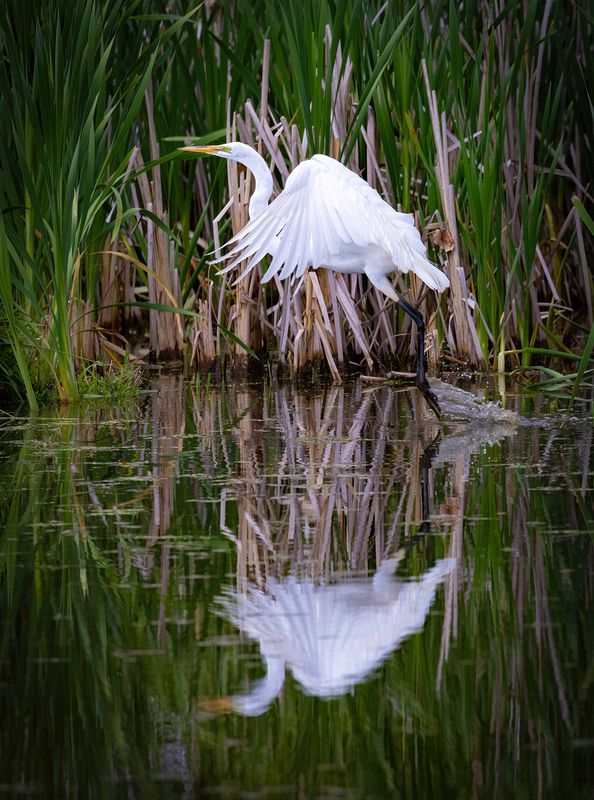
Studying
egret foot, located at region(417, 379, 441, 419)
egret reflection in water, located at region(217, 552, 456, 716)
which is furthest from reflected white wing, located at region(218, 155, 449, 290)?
egret reflection in water, located at region(217, 552, 456, 716)

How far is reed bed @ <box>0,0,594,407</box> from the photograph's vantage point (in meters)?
4.75

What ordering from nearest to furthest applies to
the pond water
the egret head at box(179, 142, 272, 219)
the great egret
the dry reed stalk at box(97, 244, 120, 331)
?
the pond water
the great egret
the egret head at box(179, 142, 272, 219)
the dry reed stalk at box(97, 244, 120, 331)

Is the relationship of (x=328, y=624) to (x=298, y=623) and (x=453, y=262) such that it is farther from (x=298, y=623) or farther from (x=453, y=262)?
(x=453, y=262)

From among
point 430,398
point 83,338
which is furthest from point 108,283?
point 430,398

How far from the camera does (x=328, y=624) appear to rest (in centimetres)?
214

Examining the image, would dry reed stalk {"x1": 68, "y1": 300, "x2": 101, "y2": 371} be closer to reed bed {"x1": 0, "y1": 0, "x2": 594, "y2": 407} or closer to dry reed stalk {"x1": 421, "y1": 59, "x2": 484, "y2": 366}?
reed bed {"x1": 0, "y1": 0, "x2": 594, "y2": 407}

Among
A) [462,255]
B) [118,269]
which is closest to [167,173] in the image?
[118,269]

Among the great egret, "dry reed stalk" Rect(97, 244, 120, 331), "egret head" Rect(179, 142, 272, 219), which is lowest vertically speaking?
"dry reed stalk" Rect(97, 244, 120, 331)

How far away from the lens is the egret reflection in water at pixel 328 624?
190 cm

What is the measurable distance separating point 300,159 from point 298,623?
392 cm

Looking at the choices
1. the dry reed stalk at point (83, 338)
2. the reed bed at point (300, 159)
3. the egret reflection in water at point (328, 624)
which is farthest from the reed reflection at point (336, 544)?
the dry reed stalk at point (83, 338)

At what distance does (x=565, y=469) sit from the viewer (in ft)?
11.4

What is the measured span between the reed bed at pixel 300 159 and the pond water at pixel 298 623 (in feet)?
4.54

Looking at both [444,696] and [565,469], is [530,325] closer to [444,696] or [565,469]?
[565,469]
